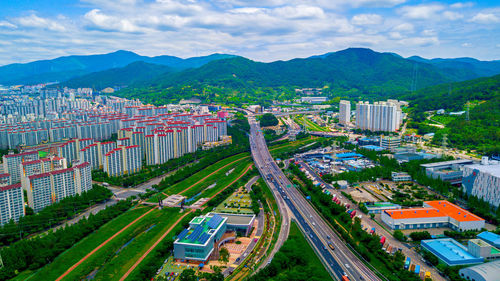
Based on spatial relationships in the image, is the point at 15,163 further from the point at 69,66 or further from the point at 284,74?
the point at 69,66

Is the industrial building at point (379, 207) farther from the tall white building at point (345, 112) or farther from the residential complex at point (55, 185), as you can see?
the tall white building at point (345, 112)

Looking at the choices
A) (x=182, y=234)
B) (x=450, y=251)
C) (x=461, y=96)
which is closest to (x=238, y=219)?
(x=182, y=234)

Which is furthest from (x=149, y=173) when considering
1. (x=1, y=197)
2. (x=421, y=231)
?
(x=421, y=231)

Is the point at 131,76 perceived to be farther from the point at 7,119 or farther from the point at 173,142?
the point at 173,142

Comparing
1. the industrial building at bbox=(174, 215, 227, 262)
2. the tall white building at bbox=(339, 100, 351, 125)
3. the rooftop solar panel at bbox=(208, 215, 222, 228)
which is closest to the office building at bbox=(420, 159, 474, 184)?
the rooftop solar panel at bbox=(208, 215, 222, 228)

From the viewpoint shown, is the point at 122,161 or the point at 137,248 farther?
the point at 122,161

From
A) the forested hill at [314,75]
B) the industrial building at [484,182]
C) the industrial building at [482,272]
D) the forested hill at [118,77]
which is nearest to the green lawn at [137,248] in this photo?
the industrial building at [482,272]
